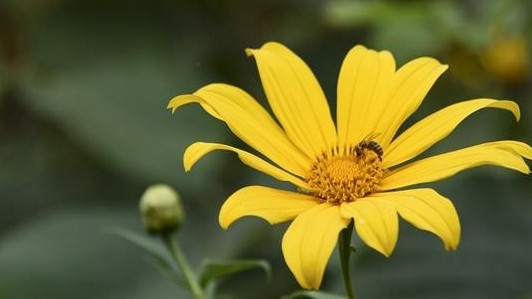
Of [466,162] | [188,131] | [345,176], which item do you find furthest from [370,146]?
[188,131]

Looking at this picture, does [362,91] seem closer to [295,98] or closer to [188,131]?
[295,98]

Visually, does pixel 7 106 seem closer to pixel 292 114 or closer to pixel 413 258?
pixel 413 258

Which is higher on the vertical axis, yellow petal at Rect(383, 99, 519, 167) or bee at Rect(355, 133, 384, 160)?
bee at Rect(355, 133, 384, 160)

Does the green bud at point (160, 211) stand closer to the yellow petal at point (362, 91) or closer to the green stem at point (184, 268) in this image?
the green stem at point (184, 268)

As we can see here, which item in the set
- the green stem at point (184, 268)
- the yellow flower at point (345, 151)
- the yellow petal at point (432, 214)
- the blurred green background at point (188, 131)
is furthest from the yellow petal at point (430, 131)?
the blurred green background at point (188, 131)

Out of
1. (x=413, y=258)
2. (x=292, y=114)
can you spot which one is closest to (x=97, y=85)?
(x=413, y=258)

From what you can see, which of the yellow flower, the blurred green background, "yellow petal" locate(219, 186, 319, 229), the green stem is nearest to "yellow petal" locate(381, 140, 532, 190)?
the yellow flower

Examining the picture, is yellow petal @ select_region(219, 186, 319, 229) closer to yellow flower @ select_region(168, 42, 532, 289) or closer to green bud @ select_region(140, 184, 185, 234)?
yellow flower @ select_region(168, 42, 532, 289)
